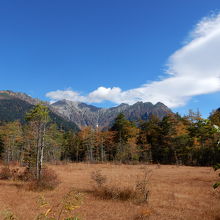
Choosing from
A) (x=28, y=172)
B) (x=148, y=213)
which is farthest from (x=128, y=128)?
(x=148, y=213)

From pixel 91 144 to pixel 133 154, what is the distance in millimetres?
12138

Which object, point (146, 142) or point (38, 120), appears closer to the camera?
point (38, 120)

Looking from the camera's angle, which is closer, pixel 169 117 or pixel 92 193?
pixel 92 193

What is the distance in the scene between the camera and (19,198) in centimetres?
1081

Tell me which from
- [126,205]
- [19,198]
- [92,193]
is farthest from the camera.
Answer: [92,193]

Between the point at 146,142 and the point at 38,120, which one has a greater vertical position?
the point at 38,120

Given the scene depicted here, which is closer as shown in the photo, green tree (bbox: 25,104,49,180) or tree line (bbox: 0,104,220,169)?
green tree (bbox: 25,104,49,180)

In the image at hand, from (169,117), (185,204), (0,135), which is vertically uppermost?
(169,117)

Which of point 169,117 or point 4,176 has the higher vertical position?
point 169,117

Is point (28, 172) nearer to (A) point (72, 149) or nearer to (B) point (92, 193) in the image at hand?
(B) point (92, 193)

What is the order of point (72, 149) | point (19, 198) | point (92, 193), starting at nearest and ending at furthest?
point (19, 198) < point (92, 193) < point (72, 149)

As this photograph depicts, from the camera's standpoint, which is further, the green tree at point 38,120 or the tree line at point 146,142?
the tree line at point 146,142

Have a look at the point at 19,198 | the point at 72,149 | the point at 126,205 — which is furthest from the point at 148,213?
the point at 72,149

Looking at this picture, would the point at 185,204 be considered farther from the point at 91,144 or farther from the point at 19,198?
the point at 91,144
